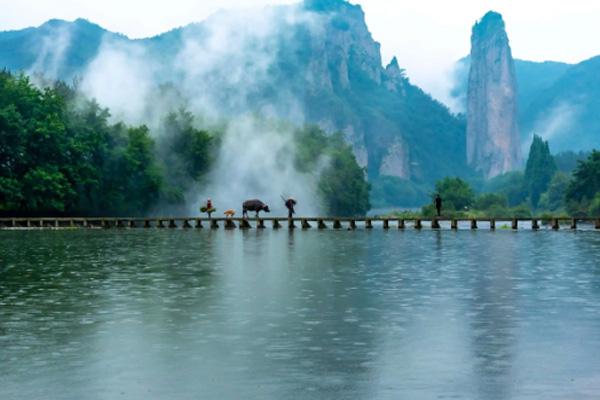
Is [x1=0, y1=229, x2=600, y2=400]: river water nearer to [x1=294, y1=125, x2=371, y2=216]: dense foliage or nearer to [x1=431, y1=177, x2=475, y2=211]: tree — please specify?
[x1=294, y1=125, x2=371, y2=216]: dense foliage

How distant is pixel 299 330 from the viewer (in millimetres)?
20422

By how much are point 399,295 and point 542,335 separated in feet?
26.7

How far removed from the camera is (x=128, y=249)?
5216 centimetres

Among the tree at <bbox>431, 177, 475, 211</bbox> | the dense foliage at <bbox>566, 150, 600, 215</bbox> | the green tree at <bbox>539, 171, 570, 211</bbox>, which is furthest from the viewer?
the green tree at <bbox>539, 171, 570, 211</bbox>

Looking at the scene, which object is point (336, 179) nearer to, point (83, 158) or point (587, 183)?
point (587, 183)

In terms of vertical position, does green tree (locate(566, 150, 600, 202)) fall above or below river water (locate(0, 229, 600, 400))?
above

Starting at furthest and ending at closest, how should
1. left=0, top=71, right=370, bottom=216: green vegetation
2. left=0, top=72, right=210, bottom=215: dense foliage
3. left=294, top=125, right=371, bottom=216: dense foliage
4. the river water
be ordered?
left=294, top=125, right=371, bottom=216: dense foliage, left=0, top=71, right=370, bottom=216: green vegetation, left=0, top=72, right=210, bottom=215: dense foliage, the river water

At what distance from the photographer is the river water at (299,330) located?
14.6m

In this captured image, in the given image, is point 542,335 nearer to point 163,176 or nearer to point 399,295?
point 399,295

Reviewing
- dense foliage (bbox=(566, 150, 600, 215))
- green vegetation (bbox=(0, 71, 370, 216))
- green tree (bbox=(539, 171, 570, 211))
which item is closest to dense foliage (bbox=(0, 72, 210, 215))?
green vegetation (bbox=(0, 71, 370, 216))

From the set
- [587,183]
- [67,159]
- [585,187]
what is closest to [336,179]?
[585,187]

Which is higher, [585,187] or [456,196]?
[585,187]

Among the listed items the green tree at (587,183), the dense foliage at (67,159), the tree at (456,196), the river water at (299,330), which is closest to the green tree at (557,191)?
the tree at (456,196)

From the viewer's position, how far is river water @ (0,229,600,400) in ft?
48.0
